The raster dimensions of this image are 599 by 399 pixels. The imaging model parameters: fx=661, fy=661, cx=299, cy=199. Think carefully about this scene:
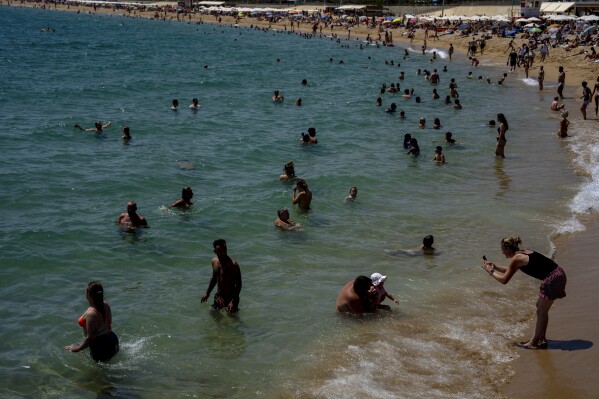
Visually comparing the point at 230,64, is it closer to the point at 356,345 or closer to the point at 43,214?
the point at 43,214

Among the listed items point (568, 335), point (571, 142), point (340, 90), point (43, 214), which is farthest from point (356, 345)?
point (340, 90)

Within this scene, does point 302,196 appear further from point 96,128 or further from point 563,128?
point 563,128

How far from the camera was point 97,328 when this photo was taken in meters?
7.66

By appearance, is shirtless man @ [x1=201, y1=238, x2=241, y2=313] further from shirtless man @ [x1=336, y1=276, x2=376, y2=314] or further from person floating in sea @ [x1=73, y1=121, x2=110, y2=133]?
person floating in sea @ [x1=73, y1=121, x2=110, y2=133]

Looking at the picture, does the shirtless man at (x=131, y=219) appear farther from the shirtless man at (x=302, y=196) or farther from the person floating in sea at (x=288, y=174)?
the person floating in sea at (x=288, y=174)

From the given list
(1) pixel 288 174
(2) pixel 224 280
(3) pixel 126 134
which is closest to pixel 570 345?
(2) pixel 224 280

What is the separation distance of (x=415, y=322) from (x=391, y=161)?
1073 cm

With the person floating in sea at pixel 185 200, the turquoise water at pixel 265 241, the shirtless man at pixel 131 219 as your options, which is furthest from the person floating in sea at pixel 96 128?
the shirtless man at pixel 131 219

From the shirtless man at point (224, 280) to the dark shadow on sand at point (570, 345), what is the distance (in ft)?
13.7

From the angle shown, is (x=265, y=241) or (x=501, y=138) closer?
(x=265, y=241)

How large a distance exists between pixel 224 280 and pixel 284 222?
4.14m

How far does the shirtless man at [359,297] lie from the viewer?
9.31m

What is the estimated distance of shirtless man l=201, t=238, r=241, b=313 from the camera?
8.96 metres

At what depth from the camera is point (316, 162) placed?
19453 mm
